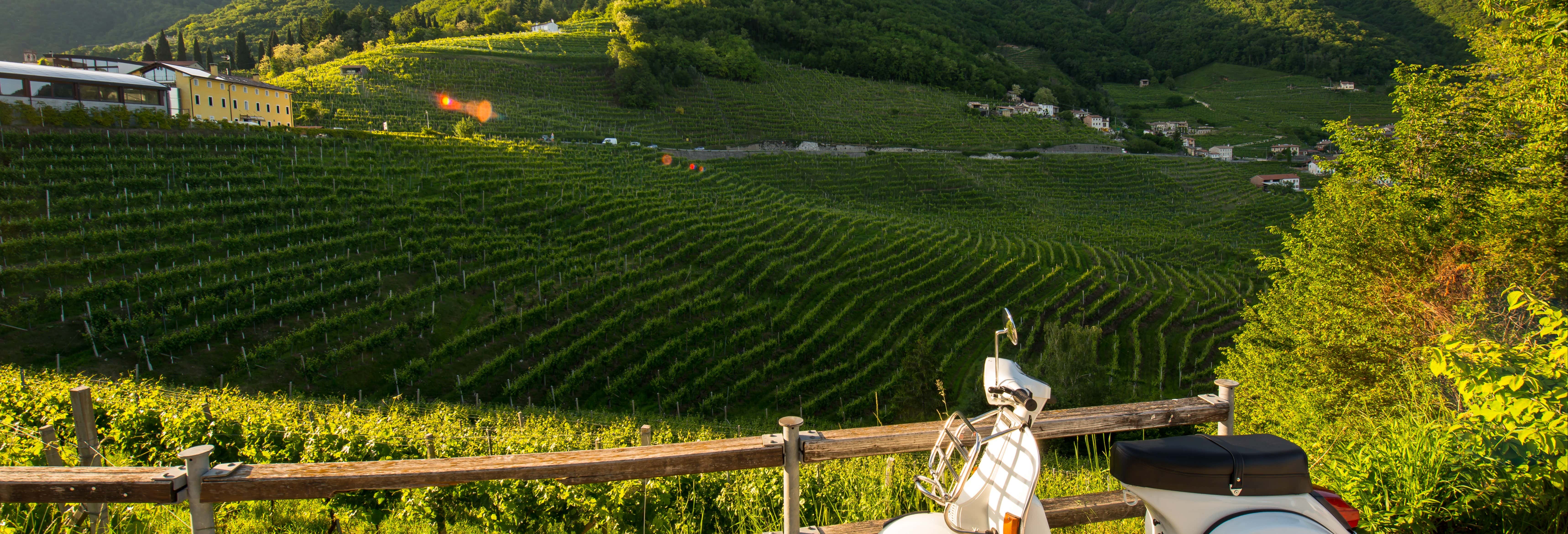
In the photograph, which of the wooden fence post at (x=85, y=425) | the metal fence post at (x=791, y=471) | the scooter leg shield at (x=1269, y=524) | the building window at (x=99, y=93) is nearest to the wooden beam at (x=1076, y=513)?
the metal fence post at (x=791, y=471)

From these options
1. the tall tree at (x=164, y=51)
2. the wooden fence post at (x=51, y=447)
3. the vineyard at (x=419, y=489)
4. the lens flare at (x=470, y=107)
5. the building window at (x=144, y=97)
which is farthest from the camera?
the tall tree at (x=164, y=51)

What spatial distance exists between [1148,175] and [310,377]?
5880cm

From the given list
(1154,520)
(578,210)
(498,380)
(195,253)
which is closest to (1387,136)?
(1154,520)

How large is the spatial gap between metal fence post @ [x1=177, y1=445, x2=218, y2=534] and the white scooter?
9.46 feet

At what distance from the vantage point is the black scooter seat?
115 inches

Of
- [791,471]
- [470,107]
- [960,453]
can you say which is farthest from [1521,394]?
[470,107]

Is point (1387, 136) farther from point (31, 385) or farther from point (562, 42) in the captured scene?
point (562, 42)

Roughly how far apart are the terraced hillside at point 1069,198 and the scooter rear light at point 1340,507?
3518cm

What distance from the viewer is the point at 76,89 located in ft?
101

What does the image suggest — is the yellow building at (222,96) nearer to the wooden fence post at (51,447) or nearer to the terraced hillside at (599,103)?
the terraced hillside at (599,103)

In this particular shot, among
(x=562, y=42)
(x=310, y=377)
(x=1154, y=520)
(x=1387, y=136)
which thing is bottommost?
(x=310, y=377)

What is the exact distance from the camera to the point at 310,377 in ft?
48.1

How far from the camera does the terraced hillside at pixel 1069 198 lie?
39.7 metres

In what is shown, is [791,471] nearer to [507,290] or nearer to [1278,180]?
[507,290]
